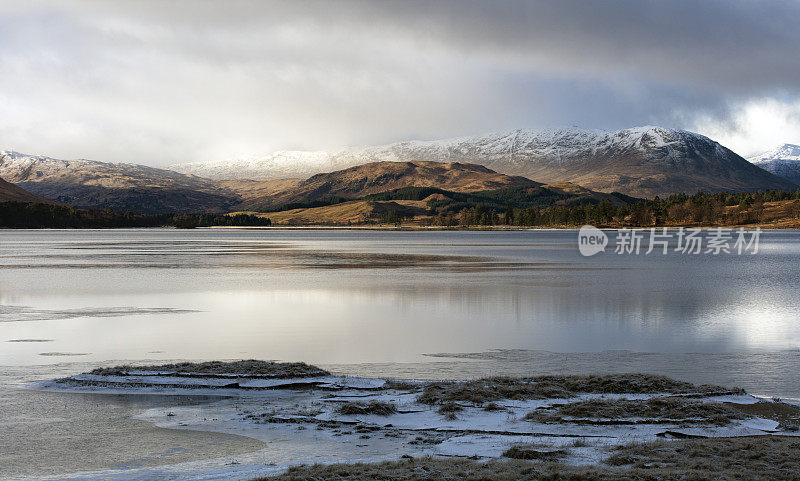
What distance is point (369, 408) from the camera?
1541 centimetres

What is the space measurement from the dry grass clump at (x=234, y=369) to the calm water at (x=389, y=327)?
2.27m

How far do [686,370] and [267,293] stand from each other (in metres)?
29.7

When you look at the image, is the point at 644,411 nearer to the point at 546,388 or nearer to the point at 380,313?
the point at 546,388

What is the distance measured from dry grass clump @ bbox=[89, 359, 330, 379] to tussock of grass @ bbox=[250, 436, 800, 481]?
7499mm

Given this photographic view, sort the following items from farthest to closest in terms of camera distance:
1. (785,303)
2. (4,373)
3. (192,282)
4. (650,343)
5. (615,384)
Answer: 1. (192,282)
2. (785,303)
3. (650,343)
4. (4,373)
5. (615,384)

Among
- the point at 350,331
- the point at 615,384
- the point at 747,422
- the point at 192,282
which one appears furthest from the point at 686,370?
the point at 192,282

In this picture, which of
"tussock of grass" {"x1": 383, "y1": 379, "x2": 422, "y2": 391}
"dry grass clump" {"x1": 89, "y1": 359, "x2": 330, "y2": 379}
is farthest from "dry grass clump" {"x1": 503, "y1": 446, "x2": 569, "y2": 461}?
"dry grass clump" {"x1": 89, "y1": 359, "x2": 330, "y2": 379}

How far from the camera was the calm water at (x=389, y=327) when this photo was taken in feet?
65.9

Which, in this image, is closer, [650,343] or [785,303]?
[650,343]

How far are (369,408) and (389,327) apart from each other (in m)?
14.8

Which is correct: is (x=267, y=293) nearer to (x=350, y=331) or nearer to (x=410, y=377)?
(x=350, y=331)

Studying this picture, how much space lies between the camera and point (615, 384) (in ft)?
57.5

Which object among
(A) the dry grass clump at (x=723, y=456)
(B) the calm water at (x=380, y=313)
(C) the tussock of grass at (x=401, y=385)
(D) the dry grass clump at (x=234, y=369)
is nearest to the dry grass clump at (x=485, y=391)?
(C) the tussock of grass at (x=401, y=385)

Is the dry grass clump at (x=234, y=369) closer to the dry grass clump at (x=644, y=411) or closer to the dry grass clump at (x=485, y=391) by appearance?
the dry grass clump at (x=485, y=391)
